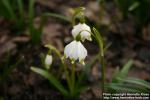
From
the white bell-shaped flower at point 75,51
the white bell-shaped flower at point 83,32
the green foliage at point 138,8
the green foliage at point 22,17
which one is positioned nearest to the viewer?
the white bell-shaped flower at point 75,51

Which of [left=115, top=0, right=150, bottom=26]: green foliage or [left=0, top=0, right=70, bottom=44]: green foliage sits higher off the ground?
[left=115, top=0, right=150, bottom=26]: green foliage

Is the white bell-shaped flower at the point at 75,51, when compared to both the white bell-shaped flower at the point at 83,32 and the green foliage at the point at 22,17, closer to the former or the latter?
the white bell-shaped flower at the point at 83,32

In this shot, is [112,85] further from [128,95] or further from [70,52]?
[70,52]

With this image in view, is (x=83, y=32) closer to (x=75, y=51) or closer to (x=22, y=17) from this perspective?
(x=75, y=51)

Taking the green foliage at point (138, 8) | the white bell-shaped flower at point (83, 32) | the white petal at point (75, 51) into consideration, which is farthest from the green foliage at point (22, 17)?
the white petal at point (75, 51)

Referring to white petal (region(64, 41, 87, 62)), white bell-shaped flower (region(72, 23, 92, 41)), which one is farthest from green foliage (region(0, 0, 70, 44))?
white petal (region(64, 41, 87, 62))

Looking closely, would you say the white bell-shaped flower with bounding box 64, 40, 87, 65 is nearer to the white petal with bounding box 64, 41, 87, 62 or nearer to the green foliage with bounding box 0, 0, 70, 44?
the white petal with bounding box 64, 41, 87, 62

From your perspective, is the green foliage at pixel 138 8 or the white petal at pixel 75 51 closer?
the white petal at pixel 75 51

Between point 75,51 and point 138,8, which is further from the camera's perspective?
point 138,8

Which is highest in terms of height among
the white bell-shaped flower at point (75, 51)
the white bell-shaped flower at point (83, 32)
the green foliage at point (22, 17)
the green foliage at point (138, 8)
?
the green foliage at point (138, 8)

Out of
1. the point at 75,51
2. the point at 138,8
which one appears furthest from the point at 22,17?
the point at 75,51
